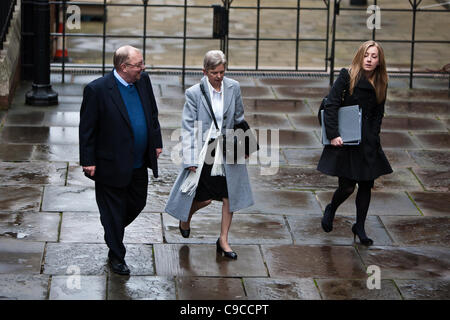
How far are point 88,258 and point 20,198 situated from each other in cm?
168

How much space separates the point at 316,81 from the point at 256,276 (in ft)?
25.4

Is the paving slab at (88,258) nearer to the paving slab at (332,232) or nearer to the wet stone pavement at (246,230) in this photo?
the wet stone pavement at (246,230)

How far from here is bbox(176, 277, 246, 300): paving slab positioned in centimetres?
689

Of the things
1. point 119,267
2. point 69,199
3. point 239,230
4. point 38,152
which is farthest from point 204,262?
point 38,152

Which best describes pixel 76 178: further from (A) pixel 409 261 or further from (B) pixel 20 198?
(A) pixel 409 261

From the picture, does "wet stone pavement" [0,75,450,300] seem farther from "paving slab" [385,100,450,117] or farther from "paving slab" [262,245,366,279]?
"paving slab" [385,100,450,117]

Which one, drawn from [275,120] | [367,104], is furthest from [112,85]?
[275,120]

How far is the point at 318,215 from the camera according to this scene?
8.83 meters

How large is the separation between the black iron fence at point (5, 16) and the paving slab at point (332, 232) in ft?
18.1

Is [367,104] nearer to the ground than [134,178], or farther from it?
farther from it

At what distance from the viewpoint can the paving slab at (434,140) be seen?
11258 mm

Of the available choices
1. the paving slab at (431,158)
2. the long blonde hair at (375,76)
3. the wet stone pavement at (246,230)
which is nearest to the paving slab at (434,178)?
the wet stone pavement at (246,230)

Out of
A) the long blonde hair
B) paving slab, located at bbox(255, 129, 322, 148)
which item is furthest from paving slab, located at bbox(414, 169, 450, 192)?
the long blonde hair

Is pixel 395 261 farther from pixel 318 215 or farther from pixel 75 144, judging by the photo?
pixel 75 144
